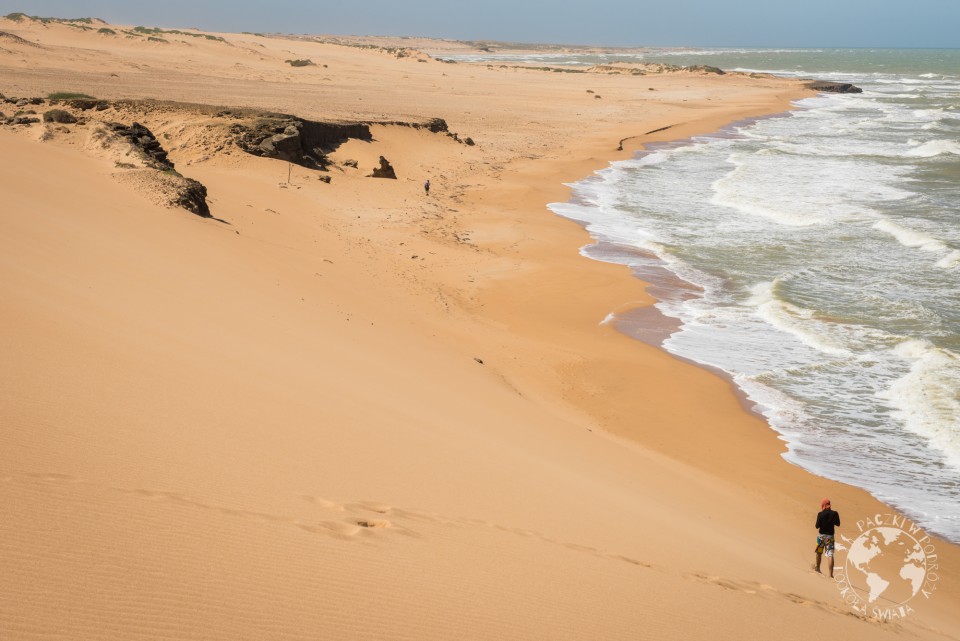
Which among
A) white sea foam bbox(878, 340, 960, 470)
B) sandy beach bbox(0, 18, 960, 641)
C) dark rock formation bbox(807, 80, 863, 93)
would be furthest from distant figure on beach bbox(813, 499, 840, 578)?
dark rock formation bbox(807, 80, 863, 93)

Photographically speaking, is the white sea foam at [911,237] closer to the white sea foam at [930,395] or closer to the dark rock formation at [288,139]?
the white sea foam at [930,395]

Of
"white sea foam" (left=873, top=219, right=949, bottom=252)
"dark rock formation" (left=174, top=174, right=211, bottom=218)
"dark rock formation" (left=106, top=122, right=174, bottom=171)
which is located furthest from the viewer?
"white sea foam" (left=873, top=219, right=949, bottom=252)

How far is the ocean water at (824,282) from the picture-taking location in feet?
40.2

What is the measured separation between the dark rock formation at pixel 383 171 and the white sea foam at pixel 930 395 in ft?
57.7

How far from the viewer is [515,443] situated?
9.22m

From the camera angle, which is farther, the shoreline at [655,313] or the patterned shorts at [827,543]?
the shoreline at [655,313]

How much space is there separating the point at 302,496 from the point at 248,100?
37.7 meters

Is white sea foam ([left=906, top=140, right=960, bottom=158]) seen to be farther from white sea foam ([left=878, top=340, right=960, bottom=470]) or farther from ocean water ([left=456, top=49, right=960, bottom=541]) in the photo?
white sea foam ([left=878, top=340, right=960, bottom=470])

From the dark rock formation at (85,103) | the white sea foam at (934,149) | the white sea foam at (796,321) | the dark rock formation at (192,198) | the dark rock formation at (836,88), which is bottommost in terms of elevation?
the white sea foam at (796,321)

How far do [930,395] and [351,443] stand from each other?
1058cm

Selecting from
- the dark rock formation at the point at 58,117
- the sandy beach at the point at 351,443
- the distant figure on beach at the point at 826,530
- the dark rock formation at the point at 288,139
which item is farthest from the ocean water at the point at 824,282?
the dark rock formation at the point at 58,117

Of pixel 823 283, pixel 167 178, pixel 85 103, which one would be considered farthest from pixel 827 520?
pixel 85 103

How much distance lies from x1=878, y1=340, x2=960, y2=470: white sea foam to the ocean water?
0.11 feet

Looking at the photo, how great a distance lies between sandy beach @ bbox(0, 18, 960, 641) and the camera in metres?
4.57
